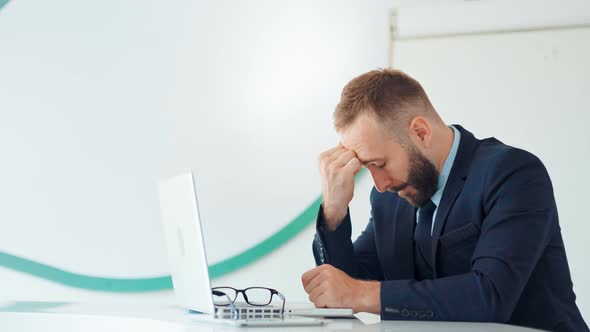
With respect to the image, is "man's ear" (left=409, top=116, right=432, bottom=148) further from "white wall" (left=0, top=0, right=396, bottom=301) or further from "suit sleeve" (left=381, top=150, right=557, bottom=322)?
"white wall" (left=0, top=0, right=396, bottom=301)

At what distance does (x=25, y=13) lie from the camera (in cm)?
372

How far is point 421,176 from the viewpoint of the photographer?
6.55 ft

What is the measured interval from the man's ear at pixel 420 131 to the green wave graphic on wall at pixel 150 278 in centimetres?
123

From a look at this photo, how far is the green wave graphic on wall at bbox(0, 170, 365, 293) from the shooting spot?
10.9 ft

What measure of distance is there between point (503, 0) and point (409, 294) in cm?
193

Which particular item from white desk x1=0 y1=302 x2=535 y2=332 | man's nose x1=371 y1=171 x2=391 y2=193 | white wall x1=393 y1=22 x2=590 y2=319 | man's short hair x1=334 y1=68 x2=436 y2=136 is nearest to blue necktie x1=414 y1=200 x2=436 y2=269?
man's nose x1=371 y1=171 x2=391 y2=193

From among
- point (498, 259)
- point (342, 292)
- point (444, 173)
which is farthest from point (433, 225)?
point (342, 292)

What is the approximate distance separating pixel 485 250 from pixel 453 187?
0.25 meters

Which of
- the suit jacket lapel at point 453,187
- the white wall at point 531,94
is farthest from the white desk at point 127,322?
the white wall at point 531,94

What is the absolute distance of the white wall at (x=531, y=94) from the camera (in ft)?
10.0

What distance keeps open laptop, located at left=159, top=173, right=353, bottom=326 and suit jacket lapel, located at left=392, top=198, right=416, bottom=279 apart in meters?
0.44

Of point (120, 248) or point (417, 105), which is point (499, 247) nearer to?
point (417, 105)

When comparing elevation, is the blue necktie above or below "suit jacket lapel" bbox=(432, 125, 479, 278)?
below

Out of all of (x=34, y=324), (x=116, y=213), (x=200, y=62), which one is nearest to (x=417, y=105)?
(x=34, y=324)
